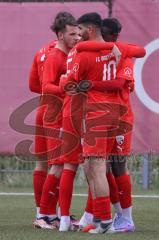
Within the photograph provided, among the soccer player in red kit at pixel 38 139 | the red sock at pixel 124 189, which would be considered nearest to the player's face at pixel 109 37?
the soccer player in red kit at pixel 38 139

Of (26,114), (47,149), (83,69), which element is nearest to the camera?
(83,69)

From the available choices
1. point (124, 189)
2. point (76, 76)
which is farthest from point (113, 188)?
point (76, 76)

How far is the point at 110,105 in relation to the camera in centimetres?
733

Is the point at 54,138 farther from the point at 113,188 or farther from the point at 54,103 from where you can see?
the point at 113,188

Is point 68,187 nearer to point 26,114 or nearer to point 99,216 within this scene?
point 99,216

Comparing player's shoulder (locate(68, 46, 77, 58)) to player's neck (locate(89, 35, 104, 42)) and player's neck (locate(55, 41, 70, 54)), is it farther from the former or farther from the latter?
player's neck (locate(55, 41, 70, 54))

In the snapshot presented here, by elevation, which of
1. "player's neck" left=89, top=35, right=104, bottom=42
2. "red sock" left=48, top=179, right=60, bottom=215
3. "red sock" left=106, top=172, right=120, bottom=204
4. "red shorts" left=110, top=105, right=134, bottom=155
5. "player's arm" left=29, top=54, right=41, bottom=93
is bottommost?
"red sock" left=48, top=179, right=60, bottom=215

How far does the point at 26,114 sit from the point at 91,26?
4292 mm

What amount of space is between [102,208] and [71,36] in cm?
151

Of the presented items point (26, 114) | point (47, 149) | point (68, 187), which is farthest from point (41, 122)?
point (26, 114)

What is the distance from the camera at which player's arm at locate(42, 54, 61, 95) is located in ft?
25.1

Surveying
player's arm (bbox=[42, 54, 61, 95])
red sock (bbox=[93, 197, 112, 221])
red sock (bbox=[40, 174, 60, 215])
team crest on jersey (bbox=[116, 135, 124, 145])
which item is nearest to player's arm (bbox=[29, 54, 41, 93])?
player's arm (bbox=[42, 54, 61, 95])

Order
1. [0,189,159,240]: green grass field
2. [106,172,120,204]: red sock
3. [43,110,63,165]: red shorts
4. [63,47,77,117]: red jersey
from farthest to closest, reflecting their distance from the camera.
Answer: [43,110,63,165]: red shorts → [106,172,120,204]: red sock → [63,47,77,117]: red jersey → [0,189,159,240]: green grass field

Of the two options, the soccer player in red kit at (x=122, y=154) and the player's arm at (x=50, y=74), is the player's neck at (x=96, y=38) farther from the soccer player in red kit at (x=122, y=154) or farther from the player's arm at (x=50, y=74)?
the player's arm at (x=50, y=74)
